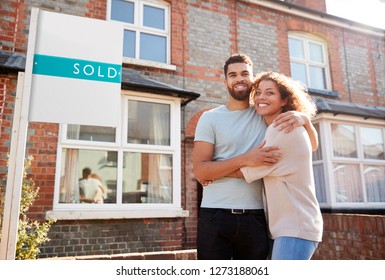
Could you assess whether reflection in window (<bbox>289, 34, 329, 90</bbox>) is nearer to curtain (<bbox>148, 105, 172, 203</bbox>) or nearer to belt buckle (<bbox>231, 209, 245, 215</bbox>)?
curtain (<bbox>148, 105, 172, 203</bbox>)

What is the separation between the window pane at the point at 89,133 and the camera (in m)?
5.05

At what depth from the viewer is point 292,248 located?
5.17 feet

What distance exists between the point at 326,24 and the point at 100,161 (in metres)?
6.70

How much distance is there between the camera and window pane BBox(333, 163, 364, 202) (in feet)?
21.2

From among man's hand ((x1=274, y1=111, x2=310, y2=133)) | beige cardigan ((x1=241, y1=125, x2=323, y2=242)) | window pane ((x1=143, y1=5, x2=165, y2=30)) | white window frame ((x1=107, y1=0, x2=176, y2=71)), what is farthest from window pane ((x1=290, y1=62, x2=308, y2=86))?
beige cardigan ((x1=241, y1=125, x2=323, y2=242))

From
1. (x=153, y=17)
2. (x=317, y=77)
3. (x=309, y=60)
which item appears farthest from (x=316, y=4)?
(x=153, y=17)

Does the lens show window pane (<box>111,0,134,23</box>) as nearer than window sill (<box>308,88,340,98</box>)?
Yes

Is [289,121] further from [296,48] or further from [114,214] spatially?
[296,48]

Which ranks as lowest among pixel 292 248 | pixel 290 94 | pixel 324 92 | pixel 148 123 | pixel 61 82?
pixel 292 248

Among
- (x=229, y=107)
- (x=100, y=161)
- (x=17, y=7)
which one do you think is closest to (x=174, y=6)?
(x=17, y=7)

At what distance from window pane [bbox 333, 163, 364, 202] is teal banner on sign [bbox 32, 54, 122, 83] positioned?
5.49 m

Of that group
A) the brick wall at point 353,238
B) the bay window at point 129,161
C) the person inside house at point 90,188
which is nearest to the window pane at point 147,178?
the bay window at point 129,161

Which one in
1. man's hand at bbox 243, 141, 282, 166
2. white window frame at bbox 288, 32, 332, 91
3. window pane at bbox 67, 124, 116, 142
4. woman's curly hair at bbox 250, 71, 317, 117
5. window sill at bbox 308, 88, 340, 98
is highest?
white window frame at bbox 288, 32, 332, 91

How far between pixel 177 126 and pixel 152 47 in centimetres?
186
